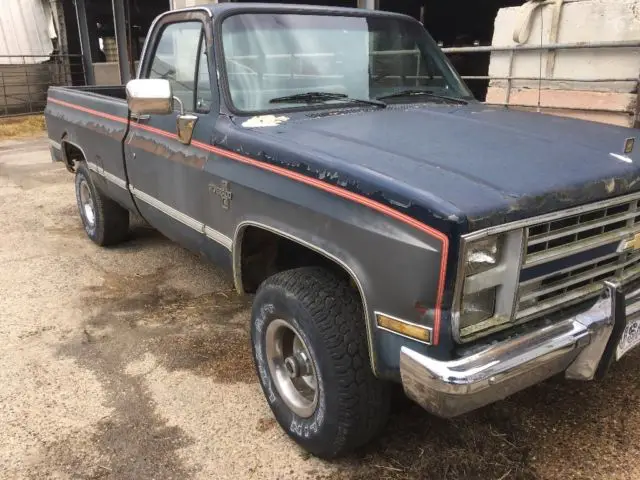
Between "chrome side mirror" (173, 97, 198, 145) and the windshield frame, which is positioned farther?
"chrome side mirror" (173, 97, 198, 145)

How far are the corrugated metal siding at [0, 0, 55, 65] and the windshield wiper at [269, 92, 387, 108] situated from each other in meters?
14.0

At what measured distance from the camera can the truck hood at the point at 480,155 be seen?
201 cm

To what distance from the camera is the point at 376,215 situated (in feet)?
6.82

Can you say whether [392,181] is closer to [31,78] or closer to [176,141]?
[176,141]

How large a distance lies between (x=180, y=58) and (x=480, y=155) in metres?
2.12

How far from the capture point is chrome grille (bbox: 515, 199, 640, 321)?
82.4 inches

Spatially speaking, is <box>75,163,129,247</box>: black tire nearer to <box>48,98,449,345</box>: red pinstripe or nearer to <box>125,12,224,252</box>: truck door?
<box>125,12,224,252</box>: truck door

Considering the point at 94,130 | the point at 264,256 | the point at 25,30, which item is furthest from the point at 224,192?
the point at 25,30

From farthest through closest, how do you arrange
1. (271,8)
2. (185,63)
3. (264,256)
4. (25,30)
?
(25,30), (185,63), (271,8), (264,256)

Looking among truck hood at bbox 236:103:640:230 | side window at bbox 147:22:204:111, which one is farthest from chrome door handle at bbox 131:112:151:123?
truck hood at bbox 236:103:640:230

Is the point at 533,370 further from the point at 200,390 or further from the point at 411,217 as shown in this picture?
the point at 200,390

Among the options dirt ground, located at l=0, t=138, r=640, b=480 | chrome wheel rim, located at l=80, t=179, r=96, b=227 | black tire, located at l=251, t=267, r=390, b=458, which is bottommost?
dirt ground, located at l=0, t=138, r=640, b=480

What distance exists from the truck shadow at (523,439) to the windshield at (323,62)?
172 cm

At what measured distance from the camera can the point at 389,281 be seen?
2051 millimetres
